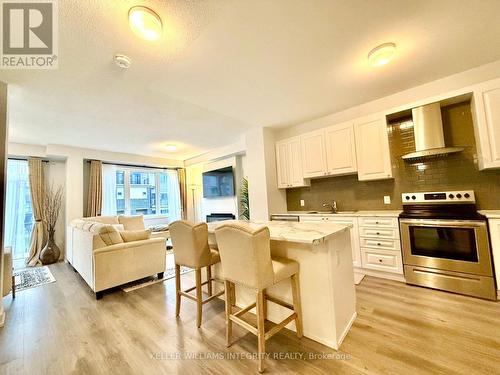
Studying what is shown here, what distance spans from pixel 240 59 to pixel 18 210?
574 centimetres

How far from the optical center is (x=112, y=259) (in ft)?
9.39

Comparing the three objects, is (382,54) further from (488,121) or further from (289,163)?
(289,163)

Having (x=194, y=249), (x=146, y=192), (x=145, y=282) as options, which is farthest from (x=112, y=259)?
(x=146, y=192)

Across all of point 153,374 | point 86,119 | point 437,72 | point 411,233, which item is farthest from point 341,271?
point 86,119

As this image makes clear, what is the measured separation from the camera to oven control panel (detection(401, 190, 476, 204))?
2.62m

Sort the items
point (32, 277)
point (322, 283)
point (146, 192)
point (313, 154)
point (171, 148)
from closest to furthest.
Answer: point (322, 283)
point (32, 277)
point (313, 154)
point (171, 148)
point (146, 192)

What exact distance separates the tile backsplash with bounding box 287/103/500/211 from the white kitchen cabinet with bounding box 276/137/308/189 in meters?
0.45

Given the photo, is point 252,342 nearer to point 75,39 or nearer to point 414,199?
point 414,199

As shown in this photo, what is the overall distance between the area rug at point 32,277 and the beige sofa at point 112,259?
19.3 inches

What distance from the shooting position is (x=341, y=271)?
1.84 meters

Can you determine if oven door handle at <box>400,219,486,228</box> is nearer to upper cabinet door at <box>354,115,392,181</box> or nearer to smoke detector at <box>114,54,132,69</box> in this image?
upper cabinet door at <box>354,115,392,181</box>

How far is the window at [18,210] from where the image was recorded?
442 cm

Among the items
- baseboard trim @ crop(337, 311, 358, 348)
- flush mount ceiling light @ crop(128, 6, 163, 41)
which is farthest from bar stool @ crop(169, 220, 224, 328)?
flush mount ceiling light @ crop(128, 6, 163, 41)

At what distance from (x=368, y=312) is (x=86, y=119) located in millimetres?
4723
